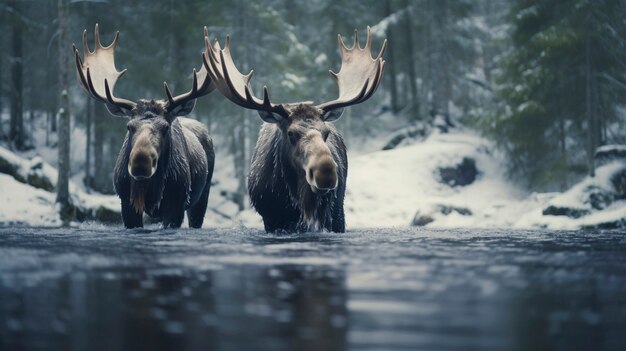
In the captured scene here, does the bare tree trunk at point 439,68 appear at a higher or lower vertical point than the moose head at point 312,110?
higher

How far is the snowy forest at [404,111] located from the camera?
58.0ft

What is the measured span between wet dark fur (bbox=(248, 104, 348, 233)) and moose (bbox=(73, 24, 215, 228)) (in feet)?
3.38

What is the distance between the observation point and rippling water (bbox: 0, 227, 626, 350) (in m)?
2.79

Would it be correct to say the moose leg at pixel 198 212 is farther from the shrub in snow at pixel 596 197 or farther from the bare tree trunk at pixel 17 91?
the bare tree trunk at pixel 17 91

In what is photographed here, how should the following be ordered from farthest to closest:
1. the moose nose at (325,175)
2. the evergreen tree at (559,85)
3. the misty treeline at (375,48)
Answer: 1. the misty treeline at (375,48)
2. the evergreen tree at (559,85)
3. the moose nose at (325,175)

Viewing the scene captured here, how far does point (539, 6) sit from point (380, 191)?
6.76m

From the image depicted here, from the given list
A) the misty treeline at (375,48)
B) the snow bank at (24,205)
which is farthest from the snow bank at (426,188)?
the snow bank at (24,205)

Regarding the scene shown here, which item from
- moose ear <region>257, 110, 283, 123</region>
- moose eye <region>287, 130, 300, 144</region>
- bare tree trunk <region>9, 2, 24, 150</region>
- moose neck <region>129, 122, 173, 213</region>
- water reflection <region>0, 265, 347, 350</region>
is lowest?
water reflection <region>0, 265, 347, 350</region>

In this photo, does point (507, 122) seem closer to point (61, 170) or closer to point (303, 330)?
point (61, 170)

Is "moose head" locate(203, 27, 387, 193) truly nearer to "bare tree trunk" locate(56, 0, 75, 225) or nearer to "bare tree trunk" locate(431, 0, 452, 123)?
"bare tree trunk" locate(56, 0, 75, 225)

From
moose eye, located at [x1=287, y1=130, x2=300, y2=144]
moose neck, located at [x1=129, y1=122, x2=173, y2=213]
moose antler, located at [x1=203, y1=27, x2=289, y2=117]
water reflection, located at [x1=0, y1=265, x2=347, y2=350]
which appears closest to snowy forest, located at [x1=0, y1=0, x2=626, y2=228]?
moose antler, located at [x1=203, y1=27, x2=289, y2=117]

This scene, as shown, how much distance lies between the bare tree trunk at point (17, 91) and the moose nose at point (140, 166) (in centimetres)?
2116

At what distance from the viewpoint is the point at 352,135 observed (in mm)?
37344

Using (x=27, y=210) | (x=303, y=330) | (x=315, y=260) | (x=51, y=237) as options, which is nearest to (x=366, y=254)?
(x=315, y=260)
